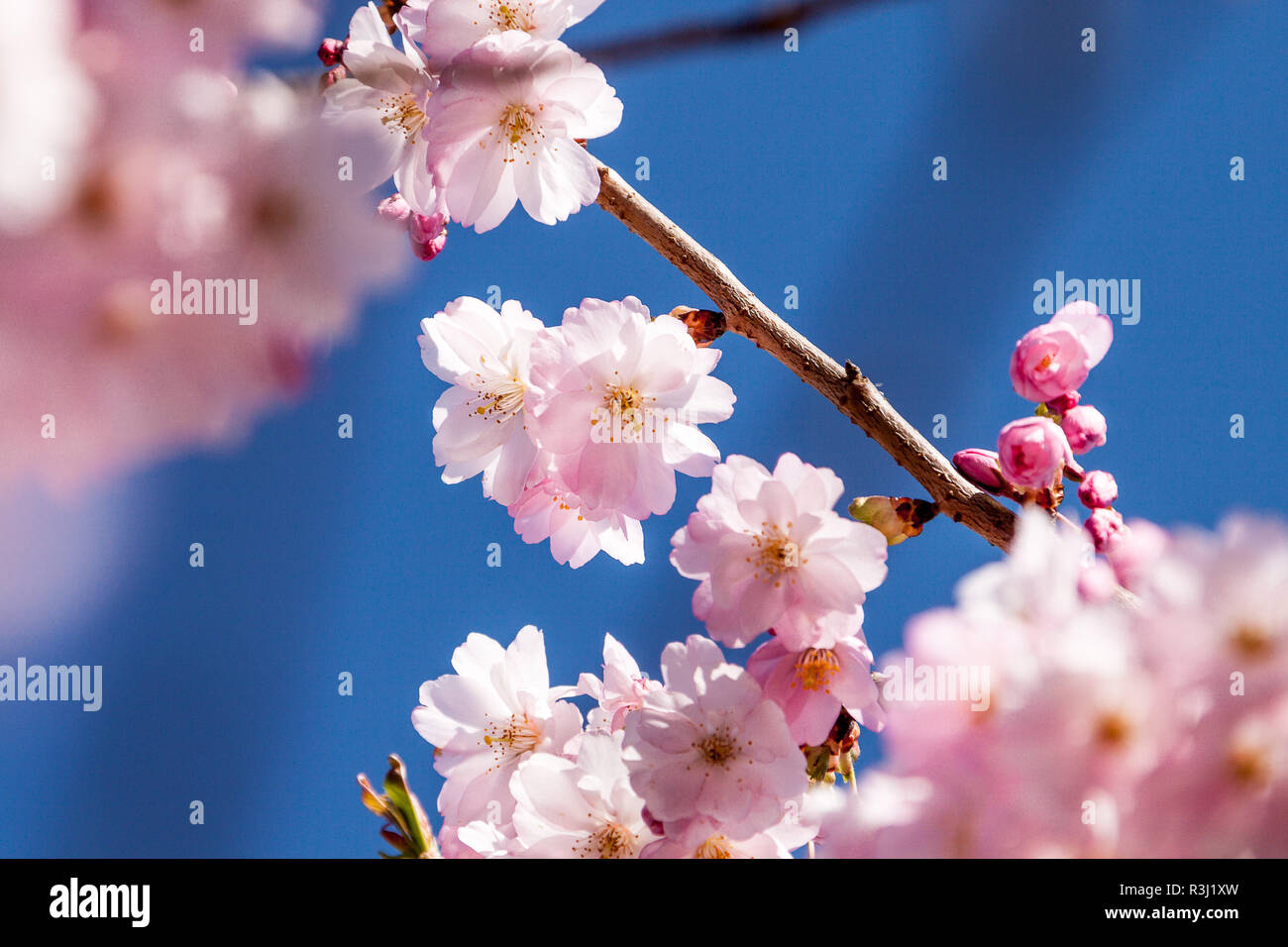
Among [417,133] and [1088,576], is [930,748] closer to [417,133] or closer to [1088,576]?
[1088,576]

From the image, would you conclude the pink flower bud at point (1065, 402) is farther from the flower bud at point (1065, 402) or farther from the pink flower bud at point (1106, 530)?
the pink flower bud at point (1106, 530)

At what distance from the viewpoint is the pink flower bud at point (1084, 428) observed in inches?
31.0

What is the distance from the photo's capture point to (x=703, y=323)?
0.81 meters

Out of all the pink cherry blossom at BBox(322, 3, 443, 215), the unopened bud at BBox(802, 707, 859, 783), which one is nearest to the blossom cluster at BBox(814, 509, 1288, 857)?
the unopened bud at BBox(802, 707, 859, 783)

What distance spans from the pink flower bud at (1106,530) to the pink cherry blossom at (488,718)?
1.75 feet

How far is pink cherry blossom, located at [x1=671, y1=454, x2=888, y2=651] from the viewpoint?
0.70m

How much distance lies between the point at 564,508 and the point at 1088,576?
0.53 metres

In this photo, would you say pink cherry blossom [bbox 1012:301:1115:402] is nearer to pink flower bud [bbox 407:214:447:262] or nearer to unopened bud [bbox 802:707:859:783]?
unopened bud [bbox 802:707:859:783]

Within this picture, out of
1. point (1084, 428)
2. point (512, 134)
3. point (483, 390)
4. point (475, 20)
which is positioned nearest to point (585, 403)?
point (483, 390)

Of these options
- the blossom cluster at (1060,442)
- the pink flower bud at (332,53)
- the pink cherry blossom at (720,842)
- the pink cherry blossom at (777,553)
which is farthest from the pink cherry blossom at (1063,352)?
the pink flower bud at (332,53)

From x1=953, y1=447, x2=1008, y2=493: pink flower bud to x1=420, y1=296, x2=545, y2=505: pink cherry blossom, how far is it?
0.42 metres

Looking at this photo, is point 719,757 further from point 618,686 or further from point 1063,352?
point 1063,352

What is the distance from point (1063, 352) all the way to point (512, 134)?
0.56m
